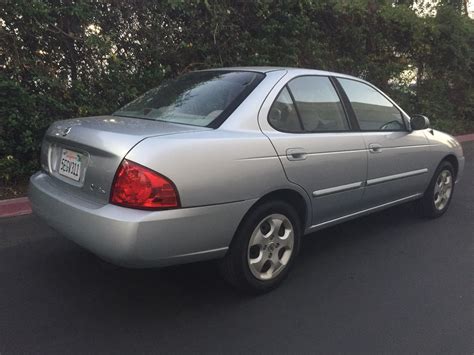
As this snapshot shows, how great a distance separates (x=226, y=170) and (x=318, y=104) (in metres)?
1.24

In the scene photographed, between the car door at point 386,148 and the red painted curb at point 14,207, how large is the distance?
11.4 feet

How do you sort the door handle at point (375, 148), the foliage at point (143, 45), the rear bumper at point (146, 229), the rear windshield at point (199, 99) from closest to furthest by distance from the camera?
the rear bumper at point (146, 229) < the rear windshield at point (199, 99) < the door handle at point (375, 148) < the foliage at point (143, 45)

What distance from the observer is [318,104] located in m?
3.68

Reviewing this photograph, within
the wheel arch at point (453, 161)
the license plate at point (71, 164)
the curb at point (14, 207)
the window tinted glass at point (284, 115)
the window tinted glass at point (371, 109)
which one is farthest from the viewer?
the wheel arch at point (453, 161)

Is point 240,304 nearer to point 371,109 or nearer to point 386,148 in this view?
point 386,148

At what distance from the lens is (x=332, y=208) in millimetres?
3645

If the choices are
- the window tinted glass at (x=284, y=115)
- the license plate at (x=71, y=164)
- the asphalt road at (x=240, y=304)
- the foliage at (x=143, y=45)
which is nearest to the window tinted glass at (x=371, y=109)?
the window tinted glass at (x=284, y=115)

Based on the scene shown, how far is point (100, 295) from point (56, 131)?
1.17 m

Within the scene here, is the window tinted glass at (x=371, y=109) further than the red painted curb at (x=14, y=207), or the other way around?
the red painted curb at (x=14, y=207)

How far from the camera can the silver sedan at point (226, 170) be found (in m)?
2.61

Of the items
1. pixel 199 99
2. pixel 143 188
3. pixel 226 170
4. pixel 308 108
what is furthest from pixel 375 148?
pixel 143 188

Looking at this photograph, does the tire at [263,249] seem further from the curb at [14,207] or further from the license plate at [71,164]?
the curb at [14,207]

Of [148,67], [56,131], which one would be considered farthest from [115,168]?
[148,67]

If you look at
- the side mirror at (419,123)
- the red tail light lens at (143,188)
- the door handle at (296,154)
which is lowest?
the red tail light lens at (143,188)
